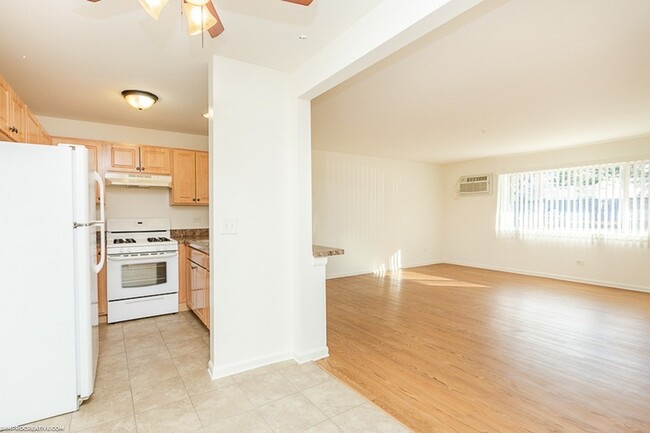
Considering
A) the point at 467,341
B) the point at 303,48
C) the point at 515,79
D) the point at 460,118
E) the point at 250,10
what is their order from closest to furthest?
1. the point at 250,10
2. the point at 303,48
3. the point at 515,79
4. the point at 467,341
5. the point at 460,118

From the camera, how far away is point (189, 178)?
176 inches

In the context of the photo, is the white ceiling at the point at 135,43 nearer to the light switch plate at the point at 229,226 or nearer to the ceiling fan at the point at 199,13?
the ceiling fan at the point at 199,13

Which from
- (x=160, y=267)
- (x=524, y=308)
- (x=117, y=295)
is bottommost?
(x=524, y=308)

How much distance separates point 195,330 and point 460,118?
4190mm

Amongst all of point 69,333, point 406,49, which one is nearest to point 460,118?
point 406,49

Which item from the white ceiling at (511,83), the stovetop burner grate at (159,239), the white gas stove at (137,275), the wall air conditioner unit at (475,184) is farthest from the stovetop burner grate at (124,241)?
the wall air conditioner unit at (475,184)

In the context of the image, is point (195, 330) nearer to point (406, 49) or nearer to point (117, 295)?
point (117, 295)

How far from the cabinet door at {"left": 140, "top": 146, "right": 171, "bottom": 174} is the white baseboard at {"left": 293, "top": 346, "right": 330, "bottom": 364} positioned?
3.09 meters

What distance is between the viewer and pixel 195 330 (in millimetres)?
3467

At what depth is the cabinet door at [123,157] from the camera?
3990 millimetres

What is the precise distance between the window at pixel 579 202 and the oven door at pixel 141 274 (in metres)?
6.67

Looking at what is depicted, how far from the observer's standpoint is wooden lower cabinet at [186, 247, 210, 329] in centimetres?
320

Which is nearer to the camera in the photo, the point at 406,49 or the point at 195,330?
the point at 406,49

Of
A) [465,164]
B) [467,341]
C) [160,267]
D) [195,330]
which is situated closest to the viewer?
[467,341]
